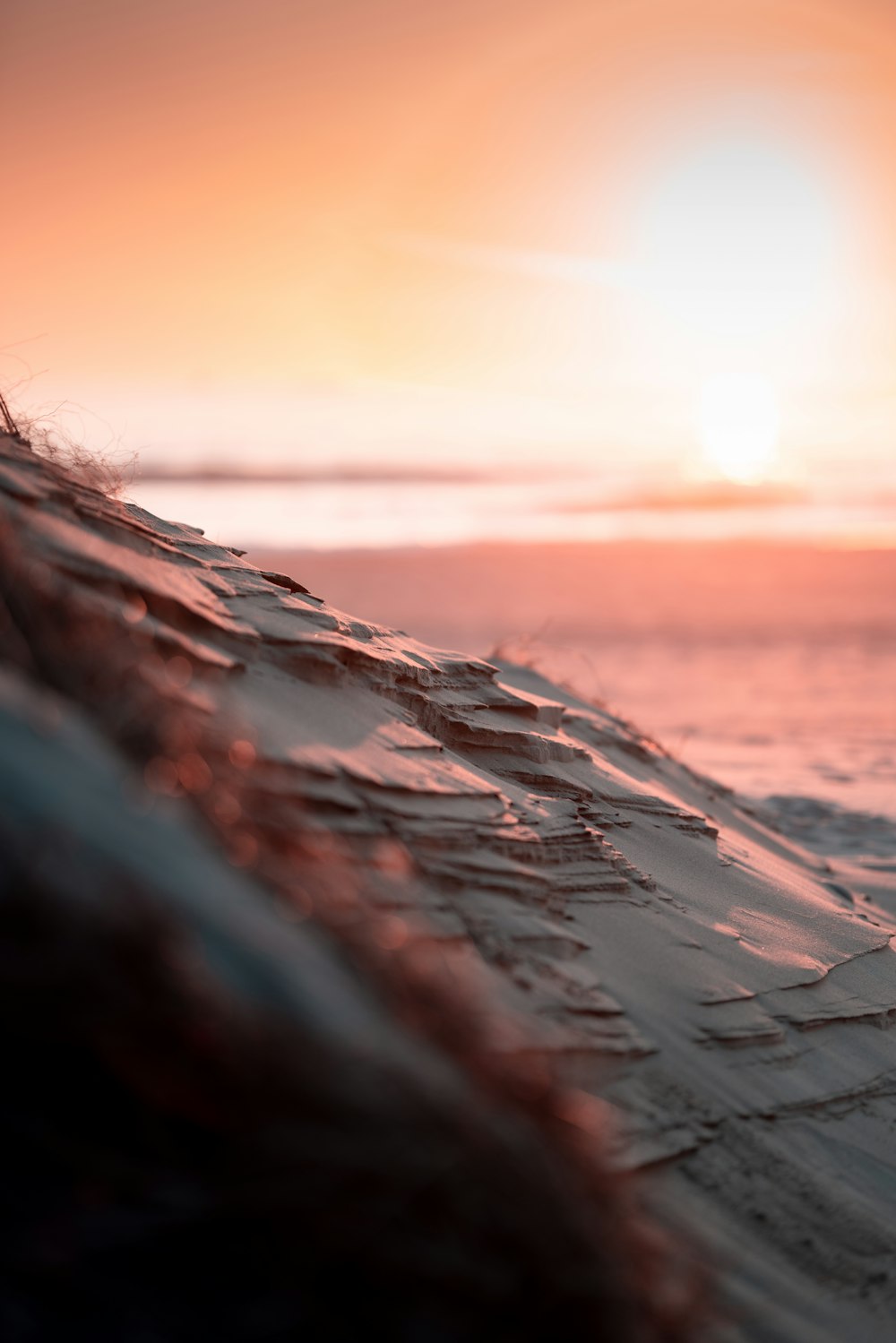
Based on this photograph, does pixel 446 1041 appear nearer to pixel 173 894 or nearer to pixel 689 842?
pixel 173 894

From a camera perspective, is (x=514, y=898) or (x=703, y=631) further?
(x=703, y=631)

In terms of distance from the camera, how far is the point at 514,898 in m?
3.22

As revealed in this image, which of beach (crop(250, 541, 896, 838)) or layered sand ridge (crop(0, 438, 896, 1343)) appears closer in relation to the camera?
layered sand ridge (crop(0, 438, 896, 1343))

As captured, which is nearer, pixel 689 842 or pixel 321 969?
pixel 321 969

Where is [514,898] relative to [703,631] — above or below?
below

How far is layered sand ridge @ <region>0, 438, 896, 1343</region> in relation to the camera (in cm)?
199

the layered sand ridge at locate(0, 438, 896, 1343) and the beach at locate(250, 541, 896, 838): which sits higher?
the beach at locate(250, 541, 896, 838)

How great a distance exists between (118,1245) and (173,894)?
1.91 ft

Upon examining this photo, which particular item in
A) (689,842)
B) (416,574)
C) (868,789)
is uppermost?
(416,574)

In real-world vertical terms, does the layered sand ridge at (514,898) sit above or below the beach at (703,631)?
below

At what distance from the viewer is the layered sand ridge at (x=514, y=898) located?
1.99 metres

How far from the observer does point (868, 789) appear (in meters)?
9.29

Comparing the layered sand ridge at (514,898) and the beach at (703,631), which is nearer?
the layered sand ridge at (514,898)

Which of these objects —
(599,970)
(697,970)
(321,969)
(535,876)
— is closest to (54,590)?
(321,969)
